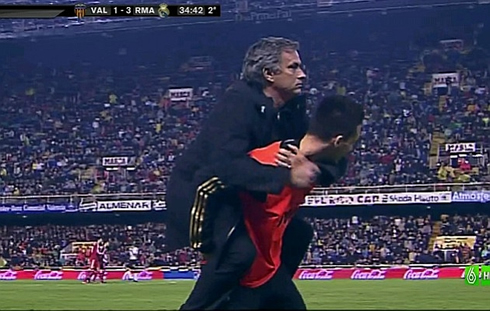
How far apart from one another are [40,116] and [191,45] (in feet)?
9.38

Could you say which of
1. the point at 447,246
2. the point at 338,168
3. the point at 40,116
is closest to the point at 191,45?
the point at 40,116

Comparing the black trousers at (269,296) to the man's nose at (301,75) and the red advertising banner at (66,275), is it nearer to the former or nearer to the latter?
the man's nose at (301,75)

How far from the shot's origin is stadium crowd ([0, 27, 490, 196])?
60.8 feet

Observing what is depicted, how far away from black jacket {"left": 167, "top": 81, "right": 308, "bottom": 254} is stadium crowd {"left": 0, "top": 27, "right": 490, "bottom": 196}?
2.58 meters

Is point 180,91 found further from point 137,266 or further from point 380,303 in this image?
point 380,303

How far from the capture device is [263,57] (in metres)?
16.1

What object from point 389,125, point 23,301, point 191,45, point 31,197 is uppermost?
point 191,45

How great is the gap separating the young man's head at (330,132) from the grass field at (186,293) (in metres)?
2.21

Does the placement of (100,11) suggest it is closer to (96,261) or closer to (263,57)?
(263,57)

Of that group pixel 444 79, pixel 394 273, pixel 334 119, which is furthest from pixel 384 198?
pixel 334 119

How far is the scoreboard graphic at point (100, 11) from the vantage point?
1309 centimetres

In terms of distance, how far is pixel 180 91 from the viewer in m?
19.1

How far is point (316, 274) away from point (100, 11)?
6135 mm

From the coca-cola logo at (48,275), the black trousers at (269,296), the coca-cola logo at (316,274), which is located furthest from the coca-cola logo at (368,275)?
the coca-cola logo at (48,275)
